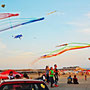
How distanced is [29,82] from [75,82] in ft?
48.0

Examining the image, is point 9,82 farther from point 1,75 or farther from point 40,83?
point 1,75

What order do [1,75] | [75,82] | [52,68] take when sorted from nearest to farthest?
[52,68], [75,82], [1,75]

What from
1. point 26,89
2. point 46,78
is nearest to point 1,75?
point 46,78

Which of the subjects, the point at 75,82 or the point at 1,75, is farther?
the point at 1,75

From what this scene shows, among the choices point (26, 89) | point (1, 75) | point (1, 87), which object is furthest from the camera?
point (1, 75)

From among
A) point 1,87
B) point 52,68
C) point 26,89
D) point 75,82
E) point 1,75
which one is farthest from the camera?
point 1,75

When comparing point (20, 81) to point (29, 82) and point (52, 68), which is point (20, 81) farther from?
point (52, 68)

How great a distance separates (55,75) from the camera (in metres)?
18.9

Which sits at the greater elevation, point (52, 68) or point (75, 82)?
point (52, 68)

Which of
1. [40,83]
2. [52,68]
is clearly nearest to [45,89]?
[40,83]

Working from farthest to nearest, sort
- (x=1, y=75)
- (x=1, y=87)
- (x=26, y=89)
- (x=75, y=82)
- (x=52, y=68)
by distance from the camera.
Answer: (x=1, y=75) < (x=75, y=82) < (x=52, y=68) < (x=26, y=89) < (x=1, y=87)

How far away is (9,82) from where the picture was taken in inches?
257

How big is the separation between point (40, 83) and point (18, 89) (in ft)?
2.16

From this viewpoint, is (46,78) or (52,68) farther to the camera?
(46,78)
